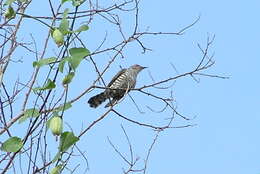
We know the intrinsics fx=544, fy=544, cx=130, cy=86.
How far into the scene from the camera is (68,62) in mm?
1506

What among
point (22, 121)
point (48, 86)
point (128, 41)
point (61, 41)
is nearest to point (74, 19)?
point (61, 41)

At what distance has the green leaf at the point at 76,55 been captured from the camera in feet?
4.88

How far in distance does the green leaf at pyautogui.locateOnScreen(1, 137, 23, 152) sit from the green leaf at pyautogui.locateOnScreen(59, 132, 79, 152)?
16 cm

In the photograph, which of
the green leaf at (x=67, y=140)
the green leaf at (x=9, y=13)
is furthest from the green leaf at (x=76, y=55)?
the green leaf at (x=9, y=13)

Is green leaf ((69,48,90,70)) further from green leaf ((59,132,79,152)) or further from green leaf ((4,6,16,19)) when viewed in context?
green leaf ((4,6,16,19))

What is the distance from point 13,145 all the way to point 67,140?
0.67ft

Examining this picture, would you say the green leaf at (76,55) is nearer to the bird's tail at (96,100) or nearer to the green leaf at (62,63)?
the green leaf at (62,63)

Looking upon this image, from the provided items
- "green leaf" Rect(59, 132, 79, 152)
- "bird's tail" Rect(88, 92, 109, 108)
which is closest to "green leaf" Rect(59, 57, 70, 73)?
"green leaf" Rect(59, 132, 79, 152)

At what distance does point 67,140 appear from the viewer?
1.52m

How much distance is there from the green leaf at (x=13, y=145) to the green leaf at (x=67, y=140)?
16 centimetres

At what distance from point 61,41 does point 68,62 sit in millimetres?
101

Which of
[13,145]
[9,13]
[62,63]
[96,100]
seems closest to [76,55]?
[62,63]

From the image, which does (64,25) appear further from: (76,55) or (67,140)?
(67,140)

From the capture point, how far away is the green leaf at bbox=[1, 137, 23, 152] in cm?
161
